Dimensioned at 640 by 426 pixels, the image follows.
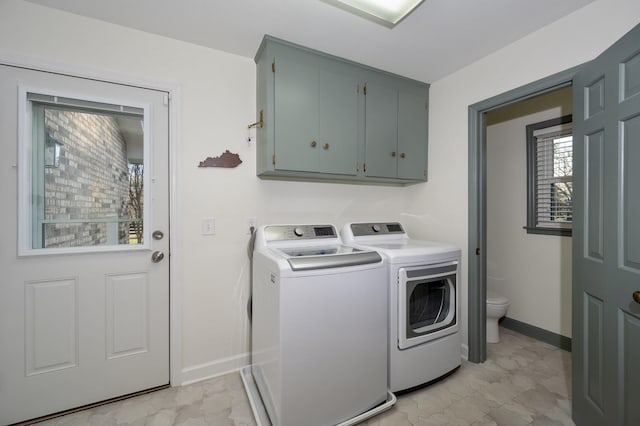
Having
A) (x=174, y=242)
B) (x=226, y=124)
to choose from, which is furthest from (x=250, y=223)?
(x=226, y=124)

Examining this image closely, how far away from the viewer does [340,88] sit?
2.16 metres

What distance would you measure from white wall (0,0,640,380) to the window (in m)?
0.99

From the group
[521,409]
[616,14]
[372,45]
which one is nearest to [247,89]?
[372,45]

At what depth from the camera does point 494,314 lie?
2.54m

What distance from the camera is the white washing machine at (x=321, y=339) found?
4.67ft

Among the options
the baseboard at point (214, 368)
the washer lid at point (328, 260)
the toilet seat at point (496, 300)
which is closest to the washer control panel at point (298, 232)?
the washer lid at point (328, 260)

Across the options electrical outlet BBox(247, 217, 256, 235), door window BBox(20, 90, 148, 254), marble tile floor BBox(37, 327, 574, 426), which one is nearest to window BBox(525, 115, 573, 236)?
marble tile floor BBox(37, 327, 574, 426)

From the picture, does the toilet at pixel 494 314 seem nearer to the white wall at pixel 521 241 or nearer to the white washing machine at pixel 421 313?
the white wall at pixel 521 241

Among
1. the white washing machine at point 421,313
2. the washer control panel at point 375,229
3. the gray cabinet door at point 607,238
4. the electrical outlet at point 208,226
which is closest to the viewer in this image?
the gray cabinet door at point 607,238

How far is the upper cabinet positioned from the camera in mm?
1941

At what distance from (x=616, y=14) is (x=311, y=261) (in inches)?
84.9

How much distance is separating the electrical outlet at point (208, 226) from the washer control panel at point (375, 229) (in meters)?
A: 1.08

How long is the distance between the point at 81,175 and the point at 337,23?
189 cm

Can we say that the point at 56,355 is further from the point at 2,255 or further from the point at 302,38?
the point at 302,38
